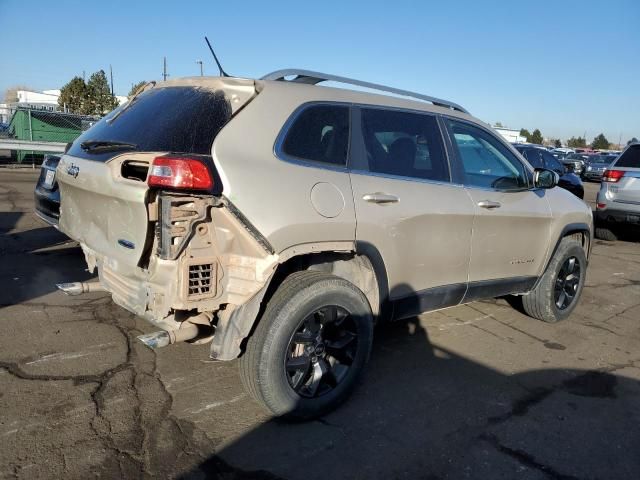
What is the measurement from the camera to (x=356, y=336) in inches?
133

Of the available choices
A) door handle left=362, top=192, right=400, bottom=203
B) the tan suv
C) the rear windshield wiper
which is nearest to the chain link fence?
the rear windshield wiper

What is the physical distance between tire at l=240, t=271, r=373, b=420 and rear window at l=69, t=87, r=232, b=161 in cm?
97

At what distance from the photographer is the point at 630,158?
971cm

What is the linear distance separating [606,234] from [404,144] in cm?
862

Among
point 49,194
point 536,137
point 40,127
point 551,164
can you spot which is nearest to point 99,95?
point 40,127

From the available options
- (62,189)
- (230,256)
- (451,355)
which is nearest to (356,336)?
(230,256)

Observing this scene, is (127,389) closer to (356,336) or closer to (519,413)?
(356,336)

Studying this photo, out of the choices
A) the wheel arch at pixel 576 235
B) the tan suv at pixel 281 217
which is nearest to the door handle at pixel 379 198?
the tan suv at pixel 281 217

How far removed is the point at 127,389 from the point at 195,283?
1122 mm

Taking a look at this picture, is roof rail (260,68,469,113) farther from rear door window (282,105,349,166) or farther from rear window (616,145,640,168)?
rear window (616,145,640,168)

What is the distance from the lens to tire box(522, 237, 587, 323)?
505 centimetres

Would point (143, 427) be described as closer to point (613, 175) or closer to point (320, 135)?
point (320, 135)

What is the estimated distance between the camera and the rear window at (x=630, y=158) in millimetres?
9570

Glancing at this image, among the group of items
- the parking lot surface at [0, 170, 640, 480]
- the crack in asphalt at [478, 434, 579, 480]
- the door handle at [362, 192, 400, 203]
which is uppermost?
the door handle at [362, 192, 400, 203]
